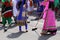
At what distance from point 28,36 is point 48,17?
979 mm

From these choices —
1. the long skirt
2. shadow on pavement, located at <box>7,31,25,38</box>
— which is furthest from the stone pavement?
the long skirt

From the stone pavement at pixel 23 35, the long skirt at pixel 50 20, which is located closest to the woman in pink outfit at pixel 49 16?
the long skirt at pixel 50 20

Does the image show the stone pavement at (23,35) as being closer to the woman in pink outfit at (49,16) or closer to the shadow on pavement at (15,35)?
the shadow on pavement at (15,35)

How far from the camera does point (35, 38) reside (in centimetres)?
745

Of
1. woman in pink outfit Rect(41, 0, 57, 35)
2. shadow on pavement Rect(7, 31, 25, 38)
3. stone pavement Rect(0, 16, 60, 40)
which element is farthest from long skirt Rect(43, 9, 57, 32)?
shadow on pavement Rect(7, 31, 25, 38)

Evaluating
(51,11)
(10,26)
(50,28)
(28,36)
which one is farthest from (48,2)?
(10,26)

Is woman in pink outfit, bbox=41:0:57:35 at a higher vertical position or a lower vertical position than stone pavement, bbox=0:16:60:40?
higher

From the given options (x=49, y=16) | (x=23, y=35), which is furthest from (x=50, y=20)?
(x=23, y=35)

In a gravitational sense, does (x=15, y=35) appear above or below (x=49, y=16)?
below

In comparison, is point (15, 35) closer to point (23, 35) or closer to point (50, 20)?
point (23, 35)

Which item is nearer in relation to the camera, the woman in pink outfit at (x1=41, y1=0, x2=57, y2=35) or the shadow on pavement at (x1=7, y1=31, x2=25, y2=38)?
the woman in pink outfit at (x1=41, y1=0, x2=57, y2=35)

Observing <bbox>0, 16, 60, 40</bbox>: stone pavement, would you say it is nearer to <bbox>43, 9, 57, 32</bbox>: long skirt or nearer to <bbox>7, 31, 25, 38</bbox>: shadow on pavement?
<bbox>7, 31, 25, 38</bbox>: shadow on pavement

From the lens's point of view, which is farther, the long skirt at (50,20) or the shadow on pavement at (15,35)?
the shadow on pavement at (15,35)

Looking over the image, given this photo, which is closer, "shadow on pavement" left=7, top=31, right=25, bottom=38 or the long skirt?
the long skirt
